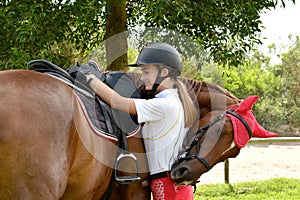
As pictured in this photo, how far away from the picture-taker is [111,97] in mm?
2641

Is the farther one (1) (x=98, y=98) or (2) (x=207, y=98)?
(2) (x=207, y=98)

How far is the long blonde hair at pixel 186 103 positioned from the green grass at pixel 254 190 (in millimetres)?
3849

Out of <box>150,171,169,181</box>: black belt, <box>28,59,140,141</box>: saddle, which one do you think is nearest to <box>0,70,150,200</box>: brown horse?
<box>28,59,140,141</box>: saddle

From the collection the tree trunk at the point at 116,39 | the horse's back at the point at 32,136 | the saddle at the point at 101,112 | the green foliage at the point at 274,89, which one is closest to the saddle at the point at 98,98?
the saddle at the point at 101,112

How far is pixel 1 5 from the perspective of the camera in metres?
5.88

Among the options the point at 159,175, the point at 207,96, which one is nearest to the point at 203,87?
the point at 207,96

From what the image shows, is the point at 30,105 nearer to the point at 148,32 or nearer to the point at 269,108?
the point at 148,32

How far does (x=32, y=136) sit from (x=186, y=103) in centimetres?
126

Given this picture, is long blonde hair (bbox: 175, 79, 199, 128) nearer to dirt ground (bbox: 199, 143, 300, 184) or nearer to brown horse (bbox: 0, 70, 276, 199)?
brown horse (bbox: 0, 70, 276, 199)

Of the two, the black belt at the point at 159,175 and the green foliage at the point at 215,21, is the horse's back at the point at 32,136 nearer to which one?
the black belt at the point at 159,175

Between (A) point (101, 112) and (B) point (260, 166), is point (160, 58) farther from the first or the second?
(B) point (260, 166)

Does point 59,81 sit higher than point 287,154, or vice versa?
point 59,81

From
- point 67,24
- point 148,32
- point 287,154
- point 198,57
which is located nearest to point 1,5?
point 67,24

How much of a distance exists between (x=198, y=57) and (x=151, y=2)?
4.98 ft
